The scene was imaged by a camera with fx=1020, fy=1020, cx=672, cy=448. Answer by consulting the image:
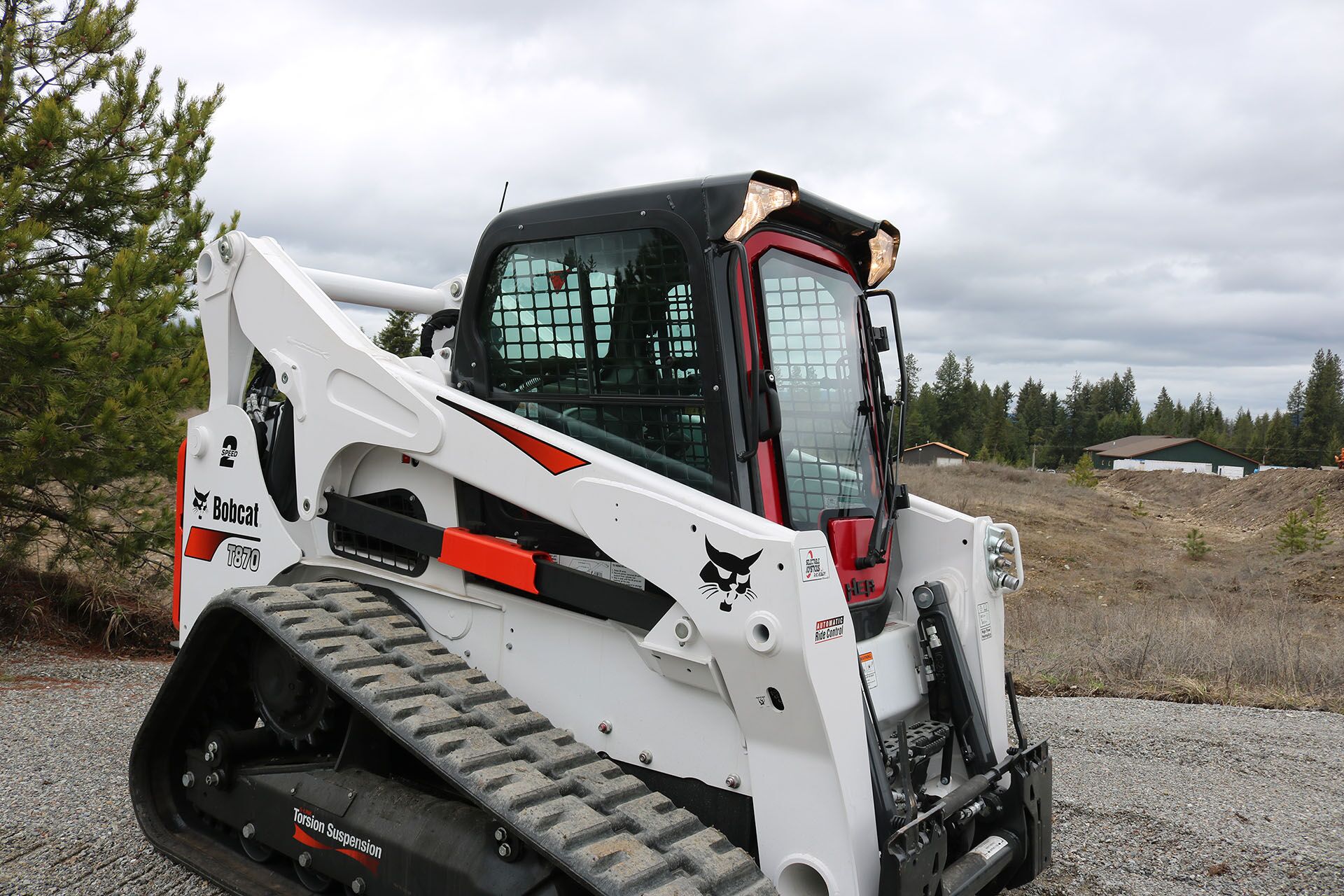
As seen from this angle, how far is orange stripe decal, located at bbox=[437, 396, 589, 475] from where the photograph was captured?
3.29 m

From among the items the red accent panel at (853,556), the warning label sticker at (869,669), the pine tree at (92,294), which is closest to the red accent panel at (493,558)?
the red accent panel at (853,556)

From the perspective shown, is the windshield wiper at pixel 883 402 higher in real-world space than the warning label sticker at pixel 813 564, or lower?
higher

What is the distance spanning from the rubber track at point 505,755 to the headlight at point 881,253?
6.95 feet

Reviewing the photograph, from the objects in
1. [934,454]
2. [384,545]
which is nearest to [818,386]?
[384,545]

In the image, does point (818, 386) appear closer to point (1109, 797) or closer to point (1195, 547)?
point (1109, 797)

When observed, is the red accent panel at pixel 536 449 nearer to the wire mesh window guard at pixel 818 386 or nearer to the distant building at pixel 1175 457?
the wire mesh window guard at pixel 818 386

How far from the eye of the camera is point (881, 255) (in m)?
4.04

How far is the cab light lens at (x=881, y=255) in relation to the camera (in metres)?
4.02

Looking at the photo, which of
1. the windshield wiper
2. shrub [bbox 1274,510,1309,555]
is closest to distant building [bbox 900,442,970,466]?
shrub [bbox 1274,510,1309,555]

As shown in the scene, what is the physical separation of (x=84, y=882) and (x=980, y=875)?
3.29m

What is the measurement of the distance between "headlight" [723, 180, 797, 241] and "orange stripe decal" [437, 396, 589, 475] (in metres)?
0.86

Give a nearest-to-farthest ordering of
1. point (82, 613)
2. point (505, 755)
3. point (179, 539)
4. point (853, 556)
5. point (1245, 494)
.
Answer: point (505, 755)
point (853, 556)
point (179, 539)
point (82, 613)
point (1245, 494)

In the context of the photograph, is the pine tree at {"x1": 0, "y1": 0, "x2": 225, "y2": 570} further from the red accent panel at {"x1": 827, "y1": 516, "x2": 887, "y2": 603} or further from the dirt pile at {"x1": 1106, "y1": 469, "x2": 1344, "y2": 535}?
the dirt pile at {"x1": 1106, "y1": 469, "x2": 1344, "y2": 535}

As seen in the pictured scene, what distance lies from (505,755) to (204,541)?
7.39 feet
